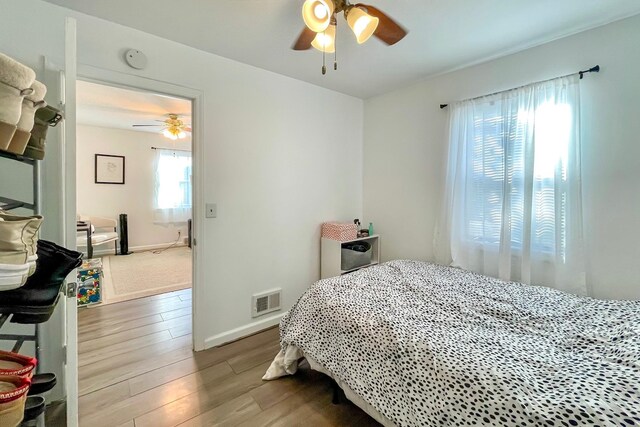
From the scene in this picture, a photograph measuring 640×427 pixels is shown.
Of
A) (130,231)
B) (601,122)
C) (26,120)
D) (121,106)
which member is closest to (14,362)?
(26,120)

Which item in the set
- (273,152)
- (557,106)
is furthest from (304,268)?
(557,106)

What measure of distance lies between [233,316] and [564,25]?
328 centimetres

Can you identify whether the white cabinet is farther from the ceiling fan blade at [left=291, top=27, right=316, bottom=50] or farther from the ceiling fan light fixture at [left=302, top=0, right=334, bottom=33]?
the ceiling fan light fixture at [left=302, top=0, right=334, bottom=33]

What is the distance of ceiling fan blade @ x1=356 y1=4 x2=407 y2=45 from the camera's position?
140 cm

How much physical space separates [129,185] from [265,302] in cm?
462

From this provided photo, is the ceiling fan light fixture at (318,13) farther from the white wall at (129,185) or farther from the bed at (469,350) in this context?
the white wall at (129,185)

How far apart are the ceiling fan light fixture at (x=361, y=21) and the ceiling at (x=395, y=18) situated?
0.34m

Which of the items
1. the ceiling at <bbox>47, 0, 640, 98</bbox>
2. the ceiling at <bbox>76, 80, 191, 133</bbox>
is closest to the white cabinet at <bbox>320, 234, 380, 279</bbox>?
the ceiling at <bbox>47, 0, 640, 98</bbox>

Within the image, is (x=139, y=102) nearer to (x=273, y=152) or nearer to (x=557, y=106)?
(x=273, y=152)

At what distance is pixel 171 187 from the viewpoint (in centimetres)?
583

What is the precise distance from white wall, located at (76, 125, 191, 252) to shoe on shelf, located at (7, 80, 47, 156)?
5322mm

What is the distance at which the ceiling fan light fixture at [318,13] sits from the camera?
4.15ft

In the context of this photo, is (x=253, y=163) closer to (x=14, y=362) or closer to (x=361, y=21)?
(x=361, y=21)

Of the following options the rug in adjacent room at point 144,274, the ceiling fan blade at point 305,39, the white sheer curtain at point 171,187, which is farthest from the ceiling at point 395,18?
the white sheer curtain at point 171,187
